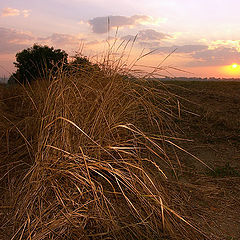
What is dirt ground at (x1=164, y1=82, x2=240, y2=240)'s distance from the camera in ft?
5.83

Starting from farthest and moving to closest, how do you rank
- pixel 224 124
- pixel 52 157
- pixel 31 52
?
pixel 31 52, pixel 224 124, pixel 52 157

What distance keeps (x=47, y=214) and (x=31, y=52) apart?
6.85 metres

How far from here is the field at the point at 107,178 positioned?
1.39 metres

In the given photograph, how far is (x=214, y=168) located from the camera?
2.64 metres

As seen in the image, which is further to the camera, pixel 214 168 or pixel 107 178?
pixel 214 168

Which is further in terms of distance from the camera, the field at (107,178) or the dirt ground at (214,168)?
the dirt ground at (214,168)

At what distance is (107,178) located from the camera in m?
2.09

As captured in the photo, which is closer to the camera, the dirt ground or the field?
the field

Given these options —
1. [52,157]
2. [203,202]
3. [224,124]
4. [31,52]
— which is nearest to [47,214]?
[52,157]

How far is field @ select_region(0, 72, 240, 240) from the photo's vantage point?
4.57 ft

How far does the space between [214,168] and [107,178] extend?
115 centimetres

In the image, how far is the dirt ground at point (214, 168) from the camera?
5.83ft

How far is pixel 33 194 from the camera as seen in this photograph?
1447 millimetres

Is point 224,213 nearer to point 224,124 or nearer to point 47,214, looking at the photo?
point 47,214
